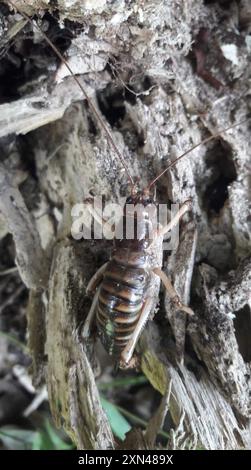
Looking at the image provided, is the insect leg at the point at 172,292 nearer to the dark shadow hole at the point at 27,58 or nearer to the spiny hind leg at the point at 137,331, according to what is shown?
the spiny hind leg at the point at 137,331

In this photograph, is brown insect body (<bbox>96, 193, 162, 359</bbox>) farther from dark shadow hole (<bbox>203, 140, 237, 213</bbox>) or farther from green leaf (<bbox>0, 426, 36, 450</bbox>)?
green leaf (<bbox>0, 426, 36, 450</bbox>)

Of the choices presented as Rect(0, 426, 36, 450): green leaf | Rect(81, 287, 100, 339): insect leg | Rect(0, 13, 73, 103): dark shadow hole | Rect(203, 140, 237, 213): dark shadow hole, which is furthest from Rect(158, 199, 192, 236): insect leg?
Rect(0, 426, 36, 450): green leaf

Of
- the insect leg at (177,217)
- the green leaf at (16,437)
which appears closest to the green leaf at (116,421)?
the green leaf at (16,437)

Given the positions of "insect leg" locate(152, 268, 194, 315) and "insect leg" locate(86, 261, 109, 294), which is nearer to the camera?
"insect leg" locate(152, 268, 194, 315)

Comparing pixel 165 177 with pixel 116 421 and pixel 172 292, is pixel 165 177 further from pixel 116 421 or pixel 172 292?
pixel 116 421

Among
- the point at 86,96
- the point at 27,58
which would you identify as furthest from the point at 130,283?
the point at 27,58
